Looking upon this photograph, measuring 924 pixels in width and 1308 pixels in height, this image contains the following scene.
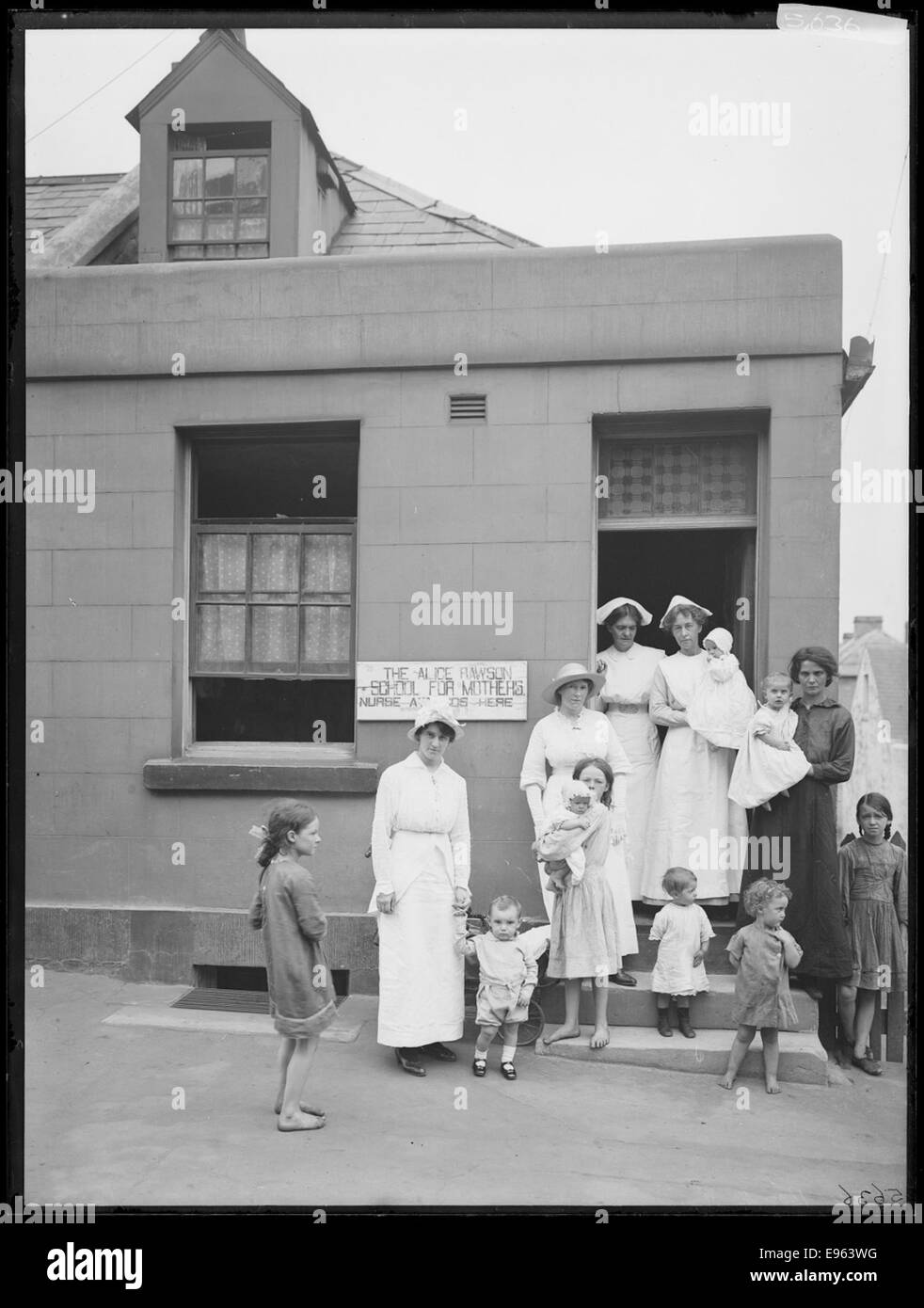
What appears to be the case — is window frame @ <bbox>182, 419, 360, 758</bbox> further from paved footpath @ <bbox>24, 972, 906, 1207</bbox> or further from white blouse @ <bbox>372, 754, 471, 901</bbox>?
paved footpath @ <bbox>24, 972, 906, 1207</bbox>

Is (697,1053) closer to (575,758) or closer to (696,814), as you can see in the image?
(696,814)

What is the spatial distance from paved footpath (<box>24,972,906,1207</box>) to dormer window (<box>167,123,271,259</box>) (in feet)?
15.6

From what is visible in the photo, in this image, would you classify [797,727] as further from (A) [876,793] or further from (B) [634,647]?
(B) [634,647]

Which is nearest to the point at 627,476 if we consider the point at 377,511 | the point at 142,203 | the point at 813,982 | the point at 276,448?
the point at 377,511

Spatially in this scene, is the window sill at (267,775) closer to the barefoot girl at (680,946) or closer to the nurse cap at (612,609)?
the nurse cap at (612,609)

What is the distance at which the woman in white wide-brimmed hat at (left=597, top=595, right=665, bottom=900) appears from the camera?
5805 millimetres

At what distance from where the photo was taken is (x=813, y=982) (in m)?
5.36

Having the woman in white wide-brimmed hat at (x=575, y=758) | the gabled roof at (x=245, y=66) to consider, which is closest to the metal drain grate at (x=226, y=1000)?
the woman in white wide-brimmed hat at (x=575, y=758)

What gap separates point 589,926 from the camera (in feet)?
16.9

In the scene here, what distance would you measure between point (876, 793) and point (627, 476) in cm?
238

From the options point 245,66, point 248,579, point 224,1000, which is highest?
point 245,66

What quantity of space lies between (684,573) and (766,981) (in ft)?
11.6

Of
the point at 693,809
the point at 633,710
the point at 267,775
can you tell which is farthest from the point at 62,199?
the point at 693,809

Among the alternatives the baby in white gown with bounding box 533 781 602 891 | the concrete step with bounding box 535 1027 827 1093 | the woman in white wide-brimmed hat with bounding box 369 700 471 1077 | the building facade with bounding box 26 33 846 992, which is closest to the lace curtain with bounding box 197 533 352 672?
the building facade with bounding box 26 33 846 992
